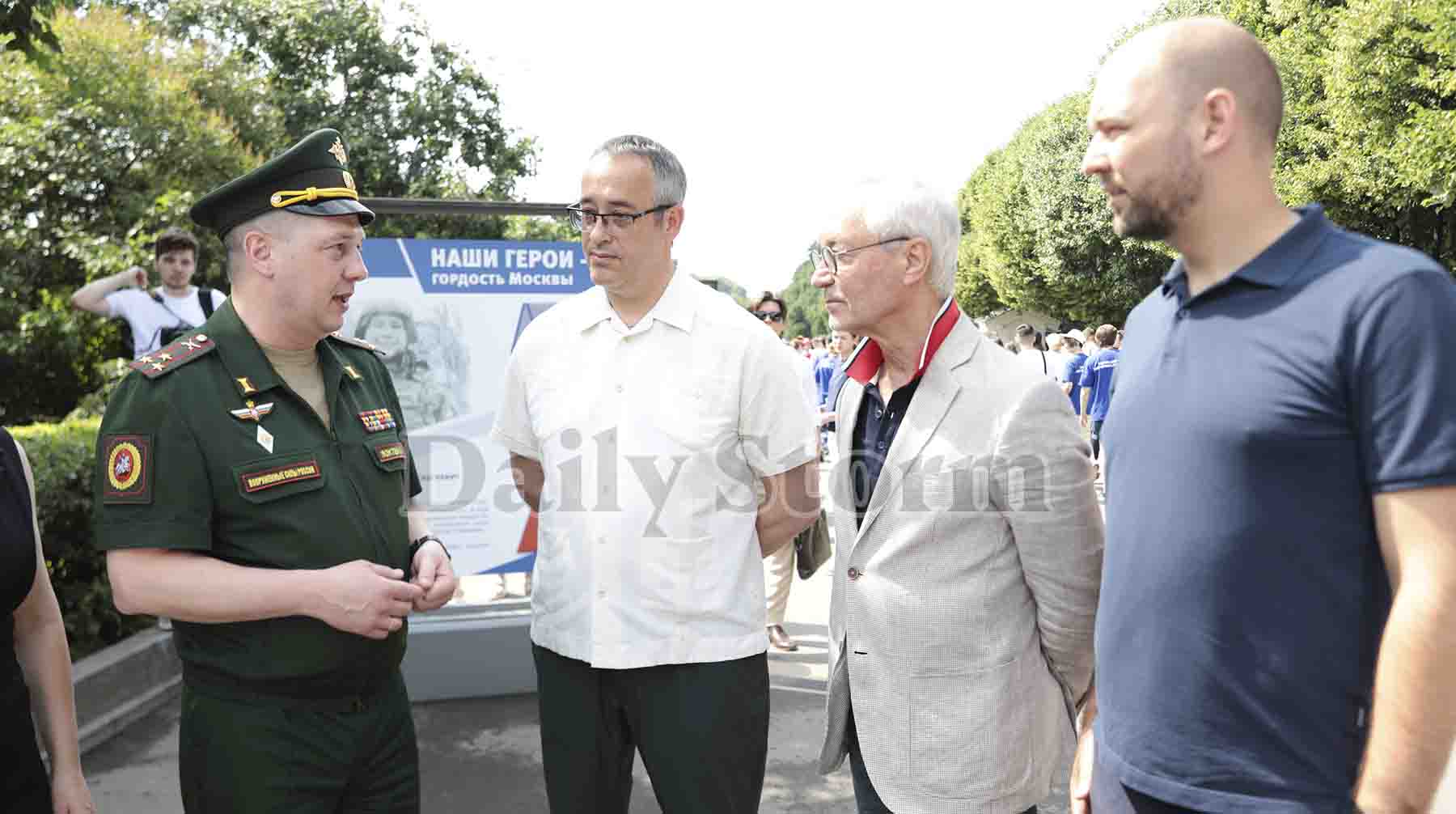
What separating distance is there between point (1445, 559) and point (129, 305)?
619 cm

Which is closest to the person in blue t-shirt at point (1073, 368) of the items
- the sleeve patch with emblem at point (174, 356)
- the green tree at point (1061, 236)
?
the sleeve patch with emblem at point (174, 356)

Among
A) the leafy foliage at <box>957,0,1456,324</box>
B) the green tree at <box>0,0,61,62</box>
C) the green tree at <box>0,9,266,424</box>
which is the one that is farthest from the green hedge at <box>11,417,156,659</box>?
the leafy foliage at <box>957,0,1456,324</box>

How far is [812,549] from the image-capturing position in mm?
3842

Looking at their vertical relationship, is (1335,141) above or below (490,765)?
above

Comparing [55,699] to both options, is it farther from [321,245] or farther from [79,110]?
[79,110]

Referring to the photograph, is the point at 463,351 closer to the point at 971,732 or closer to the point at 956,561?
the point at 956,561

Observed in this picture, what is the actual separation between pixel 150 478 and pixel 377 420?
559 millimetres

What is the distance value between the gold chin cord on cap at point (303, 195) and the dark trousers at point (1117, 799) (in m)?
2.06

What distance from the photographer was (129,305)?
5770 millimetres

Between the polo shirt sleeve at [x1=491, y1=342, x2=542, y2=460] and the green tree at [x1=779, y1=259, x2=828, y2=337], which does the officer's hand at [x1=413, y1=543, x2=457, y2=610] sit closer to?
the polo shirt sleeve at [x1=491, y1=342, x2=542, y2=460]

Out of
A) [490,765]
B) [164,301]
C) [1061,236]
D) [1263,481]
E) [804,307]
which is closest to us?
[1263,481]

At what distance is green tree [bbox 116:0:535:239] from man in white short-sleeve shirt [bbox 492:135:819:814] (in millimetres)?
18649

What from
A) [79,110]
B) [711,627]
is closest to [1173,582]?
[711,627]

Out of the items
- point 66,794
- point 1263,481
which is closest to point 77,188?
point 66,794
